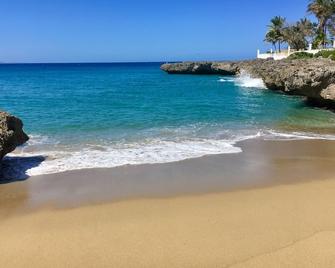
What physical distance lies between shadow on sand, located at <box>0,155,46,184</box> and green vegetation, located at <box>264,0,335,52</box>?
56790 mm

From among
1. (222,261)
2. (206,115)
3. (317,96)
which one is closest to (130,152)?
(222,261)

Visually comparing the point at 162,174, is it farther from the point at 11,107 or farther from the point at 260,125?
the point at 11,107

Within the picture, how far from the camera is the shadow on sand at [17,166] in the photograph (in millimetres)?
11547

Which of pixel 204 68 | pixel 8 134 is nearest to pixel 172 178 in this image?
pixel 8 134

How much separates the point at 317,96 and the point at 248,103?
240 inches

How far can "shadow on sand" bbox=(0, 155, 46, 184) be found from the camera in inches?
455

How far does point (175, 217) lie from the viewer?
28.4 ft

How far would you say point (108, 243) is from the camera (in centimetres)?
745

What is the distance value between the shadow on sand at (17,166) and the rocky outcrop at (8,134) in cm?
66

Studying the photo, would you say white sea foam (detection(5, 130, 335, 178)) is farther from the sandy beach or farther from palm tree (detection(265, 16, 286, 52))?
palm tree (detection(265, 16, 286, 52))

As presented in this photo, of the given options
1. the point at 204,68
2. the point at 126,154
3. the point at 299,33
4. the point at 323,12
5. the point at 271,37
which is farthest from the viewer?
the point at 204,68

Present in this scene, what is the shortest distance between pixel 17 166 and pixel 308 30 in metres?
66.6

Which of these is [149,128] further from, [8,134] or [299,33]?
[299,33]

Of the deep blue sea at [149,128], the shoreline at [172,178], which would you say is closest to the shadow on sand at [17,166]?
the deep blue sea at [149,128]
